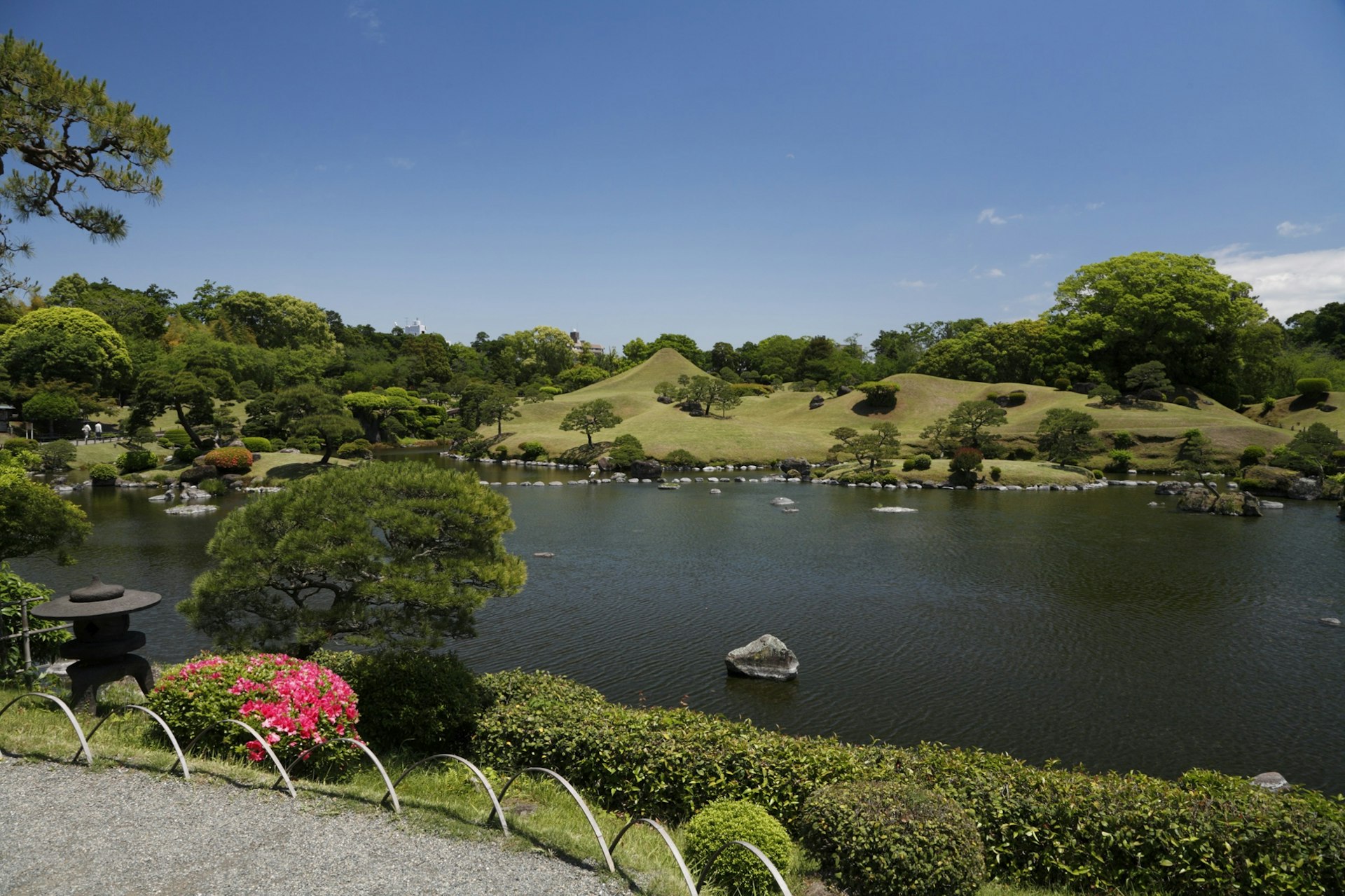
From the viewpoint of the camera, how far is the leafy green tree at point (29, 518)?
13047 millimetres

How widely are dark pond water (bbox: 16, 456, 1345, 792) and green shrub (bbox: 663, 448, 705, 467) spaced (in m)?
25.7

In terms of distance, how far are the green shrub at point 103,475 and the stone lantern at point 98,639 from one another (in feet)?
139

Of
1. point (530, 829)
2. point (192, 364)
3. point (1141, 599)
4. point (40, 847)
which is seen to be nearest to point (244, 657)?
point (40, 847)

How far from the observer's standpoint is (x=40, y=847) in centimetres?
670

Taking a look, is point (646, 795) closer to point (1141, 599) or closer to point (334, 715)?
point (334, 715)

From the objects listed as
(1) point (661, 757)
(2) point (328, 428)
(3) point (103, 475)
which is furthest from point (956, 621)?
(3) point (103, 475)

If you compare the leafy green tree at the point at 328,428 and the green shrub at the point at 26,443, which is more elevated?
the leafy green tree at the point at 328,428

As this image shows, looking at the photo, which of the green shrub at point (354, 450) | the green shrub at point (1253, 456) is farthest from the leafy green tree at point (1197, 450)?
the green shrub at point (354, 450)

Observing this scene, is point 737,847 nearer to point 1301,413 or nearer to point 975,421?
point 975,421

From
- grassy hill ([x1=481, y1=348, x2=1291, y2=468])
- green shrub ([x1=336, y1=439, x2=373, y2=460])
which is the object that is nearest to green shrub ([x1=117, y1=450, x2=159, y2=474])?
green shrub ([x1=336, y1=439, x2=373, y2=460])

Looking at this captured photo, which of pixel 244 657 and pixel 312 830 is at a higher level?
pixel 244 657

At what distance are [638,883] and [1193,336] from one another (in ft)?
278

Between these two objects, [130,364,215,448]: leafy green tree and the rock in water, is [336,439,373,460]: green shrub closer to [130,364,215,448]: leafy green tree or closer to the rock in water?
[130,364,215,448]: leafy green tree

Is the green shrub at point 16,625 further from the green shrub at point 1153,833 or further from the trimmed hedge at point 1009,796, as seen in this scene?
the green shrub at point 1153,833
